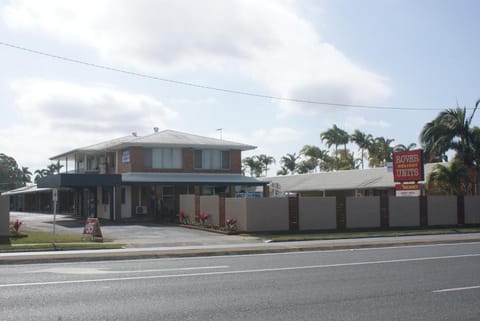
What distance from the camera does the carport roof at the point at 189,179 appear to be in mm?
41125

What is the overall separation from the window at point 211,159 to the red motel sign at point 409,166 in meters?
13.3

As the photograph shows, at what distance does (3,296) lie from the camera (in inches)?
430

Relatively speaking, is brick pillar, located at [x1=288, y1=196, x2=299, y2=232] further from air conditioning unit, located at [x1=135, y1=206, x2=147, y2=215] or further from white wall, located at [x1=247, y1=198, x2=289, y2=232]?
air conditioning unit, located at [x1=135, y1=206, x2=147, y2=215]

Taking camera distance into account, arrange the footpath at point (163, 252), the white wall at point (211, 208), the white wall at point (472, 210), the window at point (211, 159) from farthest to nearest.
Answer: the window at point (211, 159)
the white wall at point (472, 210)
the white wall at point (211, 208)
the footpath at point (163, 252)

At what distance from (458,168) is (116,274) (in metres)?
30.7

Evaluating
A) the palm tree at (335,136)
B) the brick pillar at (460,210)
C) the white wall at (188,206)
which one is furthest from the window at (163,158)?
the palm tree at (335,136)

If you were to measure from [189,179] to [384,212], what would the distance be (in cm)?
1400

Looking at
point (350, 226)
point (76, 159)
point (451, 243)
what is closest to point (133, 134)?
point (76, 159)

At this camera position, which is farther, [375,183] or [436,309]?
[375,183]

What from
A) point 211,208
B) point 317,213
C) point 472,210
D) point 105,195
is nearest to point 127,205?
point 105,195

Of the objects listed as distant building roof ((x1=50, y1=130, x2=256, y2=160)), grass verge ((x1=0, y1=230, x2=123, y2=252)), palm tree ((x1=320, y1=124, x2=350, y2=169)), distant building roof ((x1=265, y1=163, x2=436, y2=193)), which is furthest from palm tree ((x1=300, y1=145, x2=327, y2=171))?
grass verge ((x1=0, y1=230, x2=123, y2=252))

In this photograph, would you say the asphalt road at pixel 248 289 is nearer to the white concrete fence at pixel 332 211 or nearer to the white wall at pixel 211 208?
the white concrete fence at pixel 332 211

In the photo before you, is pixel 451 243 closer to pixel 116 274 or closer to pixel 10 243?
pixel 116 274

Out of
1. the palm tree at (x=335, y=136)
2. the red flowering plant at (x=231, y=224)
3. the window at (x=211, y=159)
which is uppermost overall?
the palm tree at (x=335, y=136)
